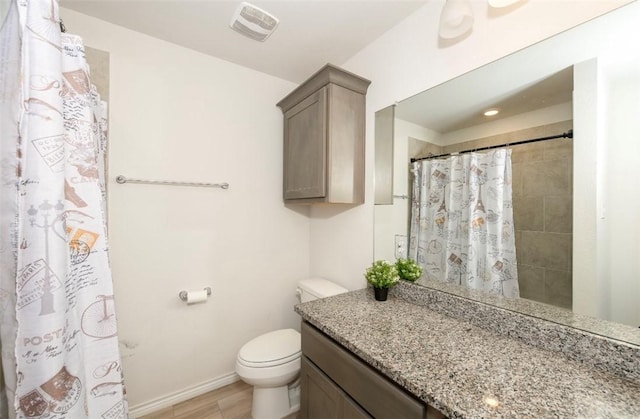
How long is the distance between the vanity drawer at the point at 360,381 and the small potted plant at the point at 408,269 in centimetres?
59

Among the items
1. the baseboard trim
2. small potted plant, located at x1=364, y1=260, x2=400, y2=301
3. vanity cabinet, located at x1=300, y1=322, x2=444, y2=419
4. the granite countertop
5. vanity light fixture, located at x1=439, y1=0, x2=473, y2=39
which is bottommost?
the baseboard trim

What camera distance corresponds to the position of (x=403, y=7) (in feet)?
4.52

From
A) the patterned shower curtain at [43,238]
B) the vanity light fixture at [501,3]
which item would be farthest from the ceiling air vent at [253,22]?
the vanity light fixture at [501,3]

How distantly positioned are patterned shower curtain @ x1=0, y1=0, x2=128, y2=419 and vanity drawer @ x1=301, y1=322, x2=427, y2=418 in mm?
758

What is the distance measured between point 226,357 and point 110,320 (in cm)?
131

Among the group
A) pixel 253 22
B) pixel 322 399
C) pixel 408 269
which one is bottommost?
pixel 322 399

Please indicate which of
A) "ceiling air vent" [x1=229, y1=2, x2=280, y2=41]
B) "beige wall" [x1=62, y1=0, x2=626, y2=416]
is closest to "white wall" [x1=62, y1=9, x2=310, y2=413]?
"beige wall" [x1=62, y1=0, x2=626, y2=416]

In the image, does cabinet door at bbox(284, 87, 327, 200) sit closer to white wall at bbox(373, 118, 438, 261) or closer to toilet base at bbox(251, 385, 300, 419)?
white wall at bbox(373, 118, 438, 261)

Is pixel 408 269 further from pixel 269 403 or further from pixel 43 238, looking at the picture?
pixel 43 238

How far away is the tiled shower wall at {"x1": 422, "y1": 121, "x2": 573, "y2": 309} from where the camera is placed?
36.3 inches

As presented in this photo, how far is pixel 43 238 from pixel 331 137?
133 cm

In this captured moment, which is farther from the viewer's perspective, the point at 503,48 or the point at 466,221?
the point at 466,221

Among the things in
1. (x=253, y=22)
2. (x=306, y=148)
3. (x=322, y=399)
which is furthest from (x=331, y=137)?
(x=322, y=399)

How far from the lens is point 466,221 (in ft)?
4.09
